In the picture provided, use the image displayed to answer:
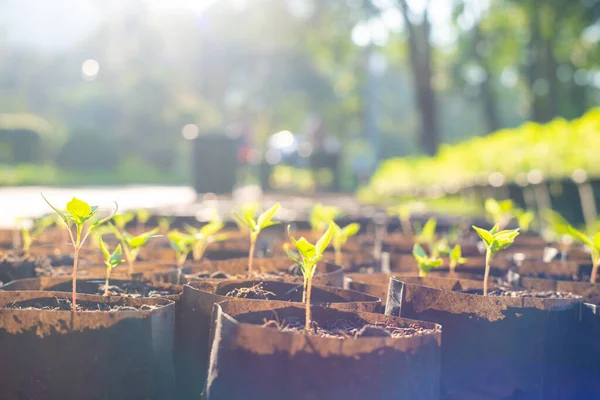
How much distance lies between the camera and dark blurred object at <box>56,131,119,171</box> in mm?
27422

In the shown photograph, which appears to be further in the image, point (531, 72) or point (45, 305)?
point (531, 72)

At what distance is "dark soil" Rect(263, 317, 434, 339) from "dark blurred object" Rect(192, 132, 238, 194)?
10470 mm

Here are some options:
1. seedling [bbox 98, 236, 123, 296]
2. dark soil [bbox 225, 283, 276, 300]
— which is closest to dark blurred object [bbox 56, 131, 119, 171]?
seedling [bbox 98, 236, 123, 296]

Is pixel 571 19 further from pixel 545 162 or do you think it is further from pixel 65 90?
pixel 65 90

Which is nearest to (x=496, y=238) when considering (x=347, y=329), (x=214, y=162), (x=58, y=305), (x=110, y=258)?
(x=347, y=329)

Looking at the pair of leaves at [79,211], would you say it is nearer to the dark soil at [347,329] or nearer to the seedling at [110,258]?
the seedling at [110,258]

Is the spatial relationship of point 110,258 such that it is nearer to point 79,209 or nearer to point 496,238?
point 79,209

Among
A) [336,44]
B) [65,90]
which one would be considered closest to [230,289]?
[336,44]

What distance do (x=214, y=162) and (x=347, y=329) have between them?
35.0 ft

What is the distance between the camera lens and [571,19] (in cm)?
1627

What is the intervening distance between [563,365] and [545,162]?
12.2ft

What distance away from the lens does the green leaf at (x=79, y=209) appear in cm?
152

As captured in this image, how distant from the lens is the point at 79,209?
1535 mm

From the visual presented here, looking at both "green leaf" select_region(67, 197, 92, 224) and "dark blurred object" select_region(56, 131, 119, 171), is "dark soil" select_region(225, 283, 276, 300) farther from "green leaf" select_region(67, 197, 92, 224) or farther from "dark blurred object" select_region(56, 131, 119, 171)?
"dark blurred object" select_region(56, 131, 119, 171)
